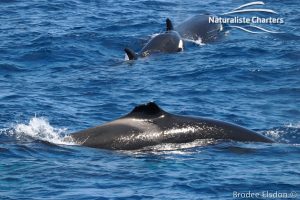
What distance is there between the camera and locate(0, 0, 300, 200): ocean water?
16.5m

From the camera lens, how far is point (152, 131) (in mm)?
18844

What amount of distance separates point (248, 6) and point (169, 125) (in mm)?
25073

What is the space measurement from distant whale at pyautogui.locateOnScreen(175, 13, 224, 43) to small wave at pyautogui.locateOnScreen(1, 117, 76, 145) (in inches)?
529

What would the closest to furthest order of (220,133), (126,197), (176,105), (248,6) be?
(126,197) < (220,133) < (176,105) < (248,6)

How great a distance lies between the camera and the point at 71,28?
121ft

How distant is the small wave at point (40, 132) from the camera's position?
64.7 ft

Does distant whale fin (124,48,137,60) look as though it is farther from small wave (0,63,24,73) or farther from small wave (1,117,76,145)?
small wave (1,117,76,145)

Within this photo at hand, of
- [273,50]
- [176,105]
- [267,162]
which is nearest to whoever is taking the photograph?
[267,162]

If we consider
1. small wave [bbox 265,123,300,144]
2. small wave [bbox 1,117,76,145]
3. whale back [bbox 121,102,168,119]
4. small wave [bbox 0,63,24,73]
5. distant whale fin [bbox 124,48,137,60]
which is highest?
whale back [bbox 121,102,168,119]

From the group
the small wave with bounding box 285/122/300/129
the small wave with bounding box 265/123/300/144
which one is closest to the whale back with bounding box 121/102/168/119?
the small wave with bounding box 265/123/300/144

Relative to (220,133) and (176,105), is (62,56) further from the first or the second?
(220,133)

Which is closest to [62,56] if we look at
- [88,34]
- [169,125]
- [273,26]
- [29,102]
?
[88,34]

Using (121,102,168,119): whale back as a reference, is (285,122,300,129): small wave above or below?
below

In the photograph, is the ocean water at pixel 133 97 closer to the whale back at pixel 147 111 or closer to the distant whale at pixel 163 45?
the distant whale at pixel 163 45
